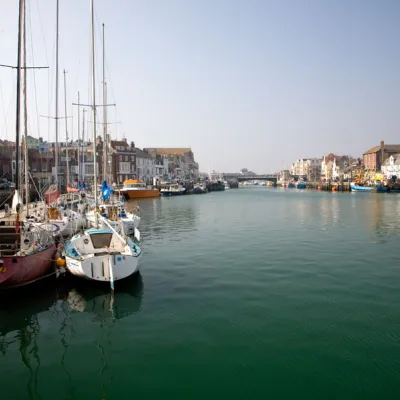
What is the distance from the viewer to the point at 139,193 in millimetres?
83250

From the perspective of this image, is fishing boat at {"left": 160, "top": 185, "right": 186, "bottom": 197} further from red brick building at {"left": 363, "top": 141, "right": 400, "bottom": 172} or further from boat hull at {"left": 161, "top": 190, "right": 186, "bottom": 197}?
Result: red brick building at {"left": 363, "top": 141, "right": 400, "bottom": 172}

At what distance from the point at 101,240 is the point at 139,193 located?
66101 mm

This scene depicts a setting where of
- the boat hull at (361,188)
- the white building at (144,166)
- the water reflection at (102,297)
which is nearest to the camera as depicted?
the water reflection at (102,297)

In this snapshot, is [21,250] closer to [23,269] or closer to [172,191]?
[23,269]

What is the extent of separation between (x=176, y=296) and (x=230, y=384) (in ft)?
20.8

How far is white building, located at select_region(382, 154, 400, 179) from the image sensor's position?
122 metres

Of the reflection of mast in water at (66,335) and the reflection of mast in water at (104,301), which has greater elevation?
the reflection of mast in water at (104,301)

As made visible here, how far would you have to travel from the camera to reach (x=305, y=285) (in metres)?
15.4

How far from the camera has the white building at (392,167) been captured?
122 meters

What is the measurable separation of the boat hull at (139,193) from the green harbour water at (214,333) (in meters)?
60.6

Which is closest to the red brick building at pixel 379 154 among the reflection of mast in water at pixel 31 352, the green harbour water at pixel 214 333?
the green harbour water at pixel 214 333

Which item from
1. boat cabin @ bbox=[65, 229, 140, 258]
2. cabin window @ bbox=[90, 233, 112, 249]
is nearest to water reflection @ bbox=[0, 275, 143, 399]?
boat cabin @ bbox=[65, 229, 140, 258]

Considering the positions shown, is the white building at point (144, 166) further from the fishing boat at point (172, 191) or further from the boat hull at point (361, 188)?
the boat hull at point (361, 188)

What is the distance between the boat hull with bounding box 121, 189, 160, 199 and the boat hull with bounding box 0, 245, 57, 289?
62827mm
